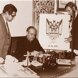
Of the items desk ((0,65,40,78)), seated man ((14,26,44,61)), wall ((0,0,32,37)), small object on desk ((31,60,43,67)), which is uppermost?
wall ((0,0,32,37))

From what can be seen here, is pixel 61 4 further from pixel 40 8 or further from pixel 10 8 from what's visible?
pixel 10 8

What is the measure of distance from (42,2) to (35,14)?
0.24 feet

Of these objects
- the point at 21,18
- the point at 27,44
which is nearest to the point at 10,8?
the point at 21,18

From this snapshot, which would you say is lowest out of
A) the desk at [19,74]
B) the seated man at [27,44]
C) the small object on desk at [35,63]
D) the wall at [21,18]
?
the desk at [19,74]

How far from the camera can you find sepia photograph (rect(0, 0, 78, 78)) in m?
1.36

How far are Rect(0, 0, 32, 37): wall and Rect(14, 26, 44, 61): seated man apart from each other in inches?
1.6

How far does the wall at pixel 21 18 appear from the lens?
1354 millimetres

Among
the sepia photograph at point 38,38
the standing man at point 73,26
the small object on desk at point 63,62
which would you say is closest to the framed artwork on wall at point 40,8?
the sepia photograph at point 38,38

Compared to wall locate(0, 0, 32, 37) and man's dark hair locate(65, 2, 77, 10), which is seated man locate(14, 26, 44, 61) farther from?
man's dark hair locate(65, 2, 77, 10)

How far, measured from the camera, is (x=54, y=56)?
141 cm

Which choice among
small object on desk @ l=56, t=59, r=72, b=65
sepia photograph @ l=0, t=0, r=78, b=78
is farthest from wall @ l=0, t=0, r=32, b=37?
small object on desk @ l=56, t=59, r=72, b=65

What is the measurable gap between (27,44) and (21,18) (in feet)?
0.47

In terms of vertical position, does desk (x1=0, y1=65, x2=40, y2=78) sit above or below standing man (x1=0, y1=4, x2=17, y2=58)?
below

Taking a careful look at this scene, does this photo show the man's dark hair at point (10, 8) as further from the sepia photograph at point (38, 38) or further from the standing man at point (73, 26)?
the standing man at point (73, 26)
